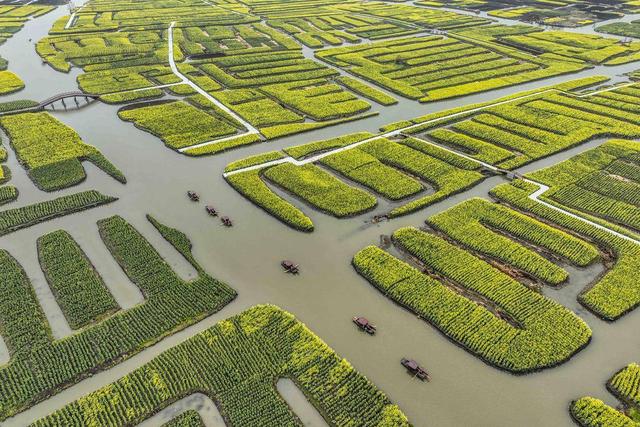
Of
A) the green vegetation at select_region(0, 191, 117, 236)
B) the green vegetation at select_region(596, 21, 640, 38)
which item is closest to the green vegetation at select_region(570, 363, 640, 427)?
the green vegetation at select_region(0, 191, 117, 236)

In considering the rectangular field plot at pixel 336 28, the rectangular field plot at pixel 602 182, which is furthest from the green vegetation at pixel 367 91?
the rectangular field plot at pixel 602 182

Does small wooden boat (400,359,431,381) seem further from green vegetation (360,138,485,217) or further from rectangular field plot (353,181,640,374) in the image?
green vegetation (360,138,485,217)

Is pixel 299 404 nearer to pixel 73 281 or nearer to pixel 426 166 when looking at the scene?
pixel 73 281

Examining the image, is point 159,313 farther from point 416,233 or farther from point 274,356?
point 416,233

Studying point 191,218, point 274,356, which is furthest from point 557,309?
point 191,218

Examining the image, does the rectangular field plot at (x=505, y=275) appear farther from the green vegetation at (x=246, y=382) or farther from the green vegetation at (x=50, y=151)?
the green vegetation at (x=50, y=151)

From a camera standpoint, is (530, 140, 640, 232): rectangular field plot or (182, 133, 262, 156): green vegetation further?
(182, 133, 262, 156): green vegetation
